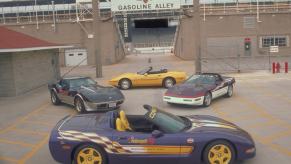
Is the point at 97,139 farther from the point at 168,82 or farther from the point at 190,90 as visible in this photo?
the point at 168,82

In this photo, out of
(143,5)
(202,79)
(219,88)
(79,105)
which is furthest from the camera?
(143,5)

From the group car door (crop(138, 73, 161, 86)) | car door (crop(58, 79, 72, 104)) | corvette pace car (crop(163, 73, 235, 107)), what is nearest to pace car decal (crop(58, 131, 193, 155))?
corvette pace car (crop(163, 73, 235, 107))

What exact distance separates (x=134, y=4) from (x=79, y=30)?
6.77 m

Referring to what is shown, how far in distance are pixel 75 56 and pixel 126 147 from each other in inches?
1419

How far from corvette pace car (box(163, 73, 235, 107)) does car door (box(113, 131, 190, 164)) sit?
6.52m

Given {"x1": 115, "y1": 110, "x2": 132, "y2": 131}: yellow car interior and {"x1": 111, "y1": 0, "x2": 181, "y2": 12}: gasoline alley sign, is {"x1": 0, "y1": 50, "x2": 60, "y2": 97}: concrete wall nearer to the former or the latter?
{"x1": 115, "y1": 110, "x2": 132, "y2": 131}: yellow car interior

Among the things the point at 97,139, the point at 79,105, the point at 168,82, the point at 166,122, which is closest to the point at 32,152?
the point at 97,139

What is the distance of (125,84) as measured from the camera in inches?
793

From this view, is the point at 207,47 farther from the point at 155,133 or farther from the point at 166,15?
the point at 155,133

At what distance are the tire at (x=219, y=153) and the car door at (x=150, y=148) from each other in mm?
582

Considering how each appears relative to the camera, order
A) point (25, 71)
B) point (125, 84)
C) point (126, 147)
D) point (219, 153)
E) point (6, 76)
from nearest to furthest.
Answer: point (126, 147)
point (219, 153)
point (6, 76)
point (125, 84)
point (25, 71)

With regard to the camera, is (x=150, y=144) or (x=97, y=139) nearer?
(x=150, y=144)

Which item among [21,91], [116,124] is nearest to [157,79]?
[21,91]

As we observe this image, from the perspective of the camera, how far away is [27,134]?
11.2m
